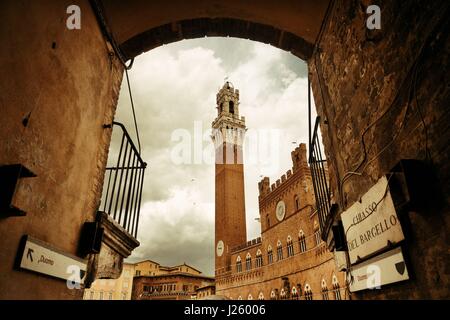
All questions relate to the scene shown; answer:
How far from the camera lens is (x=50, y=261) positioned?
3133mm

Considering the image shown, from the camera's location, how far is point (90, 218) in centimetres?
421

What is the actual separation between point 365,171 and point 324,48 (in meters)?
2.46

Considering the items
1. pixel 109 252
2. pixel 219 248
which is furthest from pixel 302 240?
pixel 109 252

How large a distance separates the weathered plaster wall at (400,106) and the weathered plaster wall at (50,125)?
340cm

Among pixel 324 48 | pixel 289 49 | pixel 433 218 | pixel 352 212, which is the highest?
pixel 289 49

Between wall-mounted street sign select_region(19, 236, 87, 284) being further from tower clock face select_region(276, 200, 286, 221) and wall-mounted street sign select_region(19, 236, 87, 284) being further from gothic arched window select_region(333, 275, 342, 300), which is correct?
tower clock face select_region(276, 200, 286, 221)

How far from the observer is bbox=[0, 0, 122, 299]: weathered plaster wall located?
2.60 m

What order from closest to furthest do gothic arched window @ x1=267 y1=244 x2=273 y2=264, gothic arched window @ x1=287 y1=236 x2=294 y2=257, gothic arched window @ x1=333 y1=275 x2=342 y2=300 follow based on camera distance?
gothic arched window @ x1=333 y1=275 x2=342 y2=300
gothic arched window @ x1=287 y1=236 x2=294 y2=257
gothic arched window @ x1=267 y1=244 x2=273 y2=264

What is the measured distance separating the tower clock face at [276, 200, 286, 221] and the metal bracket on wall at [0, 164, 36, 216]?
24.5m

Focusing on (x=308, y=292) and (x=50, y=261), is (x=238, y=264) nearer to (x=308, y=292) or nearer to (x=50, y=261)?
(x=308, y=292)

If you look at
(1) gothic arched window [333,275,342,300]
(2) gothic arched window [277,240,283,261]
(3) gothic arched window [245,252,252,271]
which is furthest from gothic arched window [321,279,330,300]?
(3) gothic arched window [245,252,252,271]
